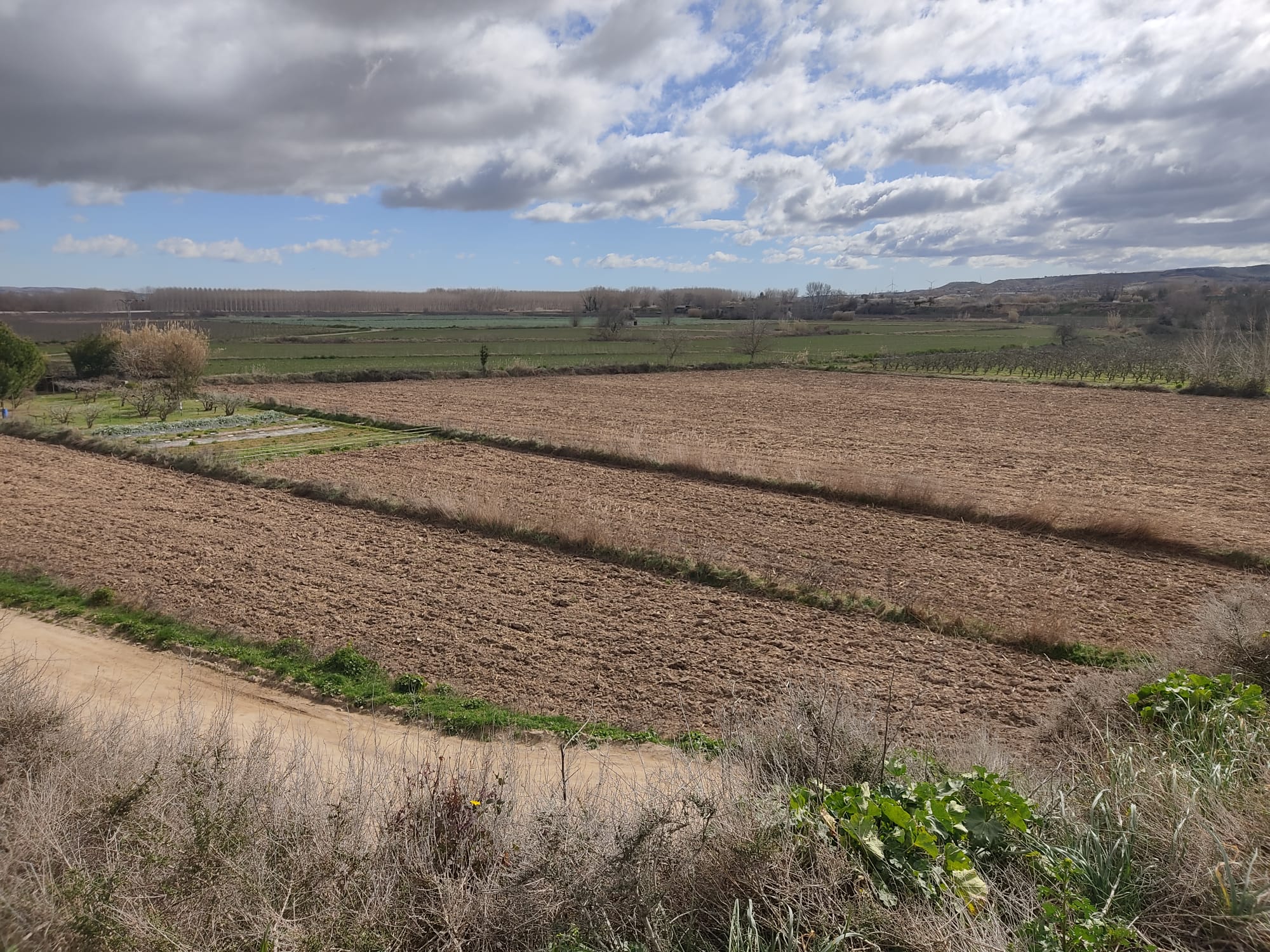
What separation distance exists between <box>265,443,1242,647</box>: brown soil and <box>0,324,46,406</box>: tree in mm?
18112

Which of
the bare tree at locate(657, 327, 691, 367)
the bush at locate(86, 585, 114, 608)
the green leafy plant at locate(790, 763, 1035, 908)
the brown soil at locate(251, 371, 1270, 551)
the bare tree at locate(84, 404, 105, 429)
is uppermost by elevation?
the green leafy plant at locate(790, 763, 1035, 908)

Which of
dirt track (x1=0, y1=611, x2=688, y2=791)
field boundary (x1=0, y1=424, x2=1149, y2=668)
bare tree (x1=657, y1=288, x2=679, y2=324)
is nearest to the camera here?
dirt track (x1=0, y1=611, x2=688, y2=791)

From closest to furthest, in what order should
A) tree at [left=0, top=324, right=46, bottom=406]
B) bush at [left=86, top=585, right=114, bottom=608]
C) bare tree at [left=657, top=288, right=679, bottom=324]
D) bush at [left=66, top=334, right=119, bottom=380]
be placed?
1. bush at [left=86, top=585, right=114, bottom=608]
2. tree at [left=0, top=324, right=46, bottom=406]
3. bush at [left=66, top=334, right=119, bottom=380]
4. bare tree at [left=657, top=288, right=679, bottom=324]

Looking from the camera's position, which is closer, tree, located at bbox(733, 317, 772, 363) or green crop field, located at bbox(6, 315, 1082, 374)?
green crop field, located at bbox(6, 315, 1082, 374)

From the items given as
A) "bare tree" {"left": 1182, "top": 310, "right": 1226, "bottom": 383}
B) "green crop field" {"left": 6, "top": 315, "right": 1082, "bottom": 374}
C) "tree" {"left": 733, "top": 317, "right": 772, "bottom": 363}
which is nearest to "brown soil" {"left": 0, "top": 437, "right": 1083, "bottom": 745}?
"green crop field" {"left": 6, "top": 315, "right": 1082, "bottom": 374}

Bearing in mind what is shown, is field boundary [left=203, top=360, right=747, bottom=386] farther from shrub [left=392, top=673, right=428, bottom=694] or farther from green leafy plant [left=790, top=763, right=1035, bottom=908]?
green leafy plant [left=790, top=763, right=1035, bottom=908]

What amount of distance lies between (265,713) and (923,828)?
744cm

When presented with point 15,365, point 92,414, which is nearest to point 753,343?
point 92,414

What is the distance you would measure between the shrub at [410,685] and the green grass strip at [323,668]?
1cm

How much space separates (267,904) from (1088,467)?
82.4 ft

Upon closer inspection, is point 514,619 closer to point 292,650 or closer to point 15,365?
point 292,650

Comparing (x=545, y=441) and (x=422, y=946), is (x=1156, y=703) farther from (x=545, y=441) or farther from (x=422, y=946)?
(x=545, y=441)

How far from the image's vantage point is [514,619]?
11.9 m

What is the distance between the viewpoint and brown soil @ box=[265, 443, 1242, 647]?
12.4 m
